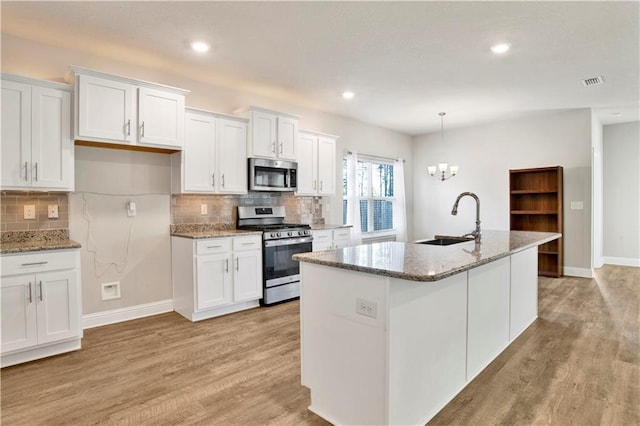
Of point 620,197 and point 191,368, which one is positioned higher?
point 620,197

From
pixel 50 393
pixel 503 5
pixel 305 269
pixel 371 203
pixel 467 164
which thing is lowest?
pixel 50 393

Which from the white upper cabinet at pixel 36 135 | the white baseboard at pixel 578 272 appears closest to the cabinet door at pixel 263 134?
the white upper cabinet at pixel 36 135

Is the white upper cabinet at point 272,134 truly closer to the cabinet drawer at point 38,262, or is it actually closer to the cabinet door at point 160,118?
the cabinet door at point 160,118

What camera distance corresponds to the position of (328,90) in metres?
4.49

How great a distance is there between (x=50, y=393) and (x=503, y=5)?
4.08 metres

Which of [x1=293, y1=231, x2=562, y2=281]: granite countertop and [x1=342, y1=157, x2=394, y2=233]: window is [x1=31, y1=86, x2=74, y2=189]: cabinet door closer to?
[x1=293, y1=231, x2=562, y2=281]: granite countertop

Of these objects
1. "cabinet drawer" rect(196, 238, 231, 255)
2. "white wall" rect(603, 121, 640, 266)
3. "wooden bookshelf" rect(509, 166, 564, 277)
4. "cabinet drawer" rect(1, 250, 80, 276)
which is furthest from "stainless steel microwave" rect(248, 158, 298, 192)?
"white wall" rect(603, 121, 640, 266)

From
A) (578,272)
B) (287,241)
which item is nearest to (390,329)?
(287,241)

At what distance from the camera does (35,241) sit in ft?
9.85

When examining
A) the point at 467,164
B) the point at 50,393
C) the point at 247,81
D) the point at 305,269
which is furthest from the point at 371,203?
the point at 50,393

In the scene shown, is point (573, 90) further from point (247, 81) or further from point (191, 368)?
point (191, 368)

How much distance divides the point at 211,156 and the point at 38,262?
1.86 metres

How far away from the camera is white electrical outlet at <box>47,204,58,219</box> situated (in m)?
3.15

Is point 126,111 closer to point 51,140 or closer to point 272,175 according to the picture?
point 51,140
